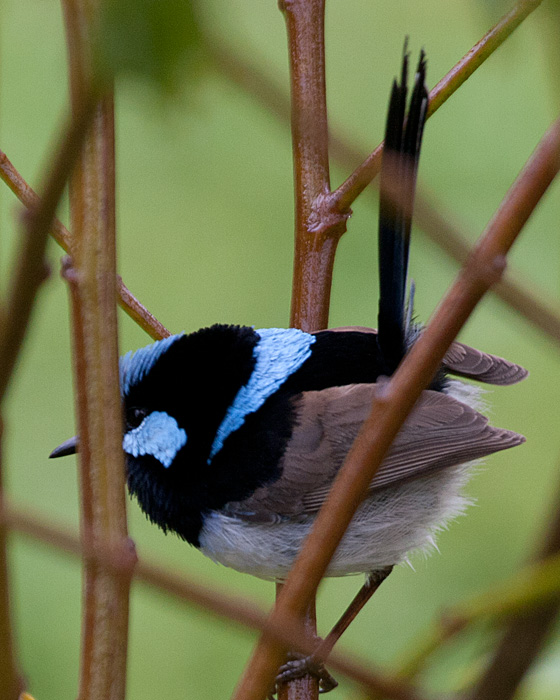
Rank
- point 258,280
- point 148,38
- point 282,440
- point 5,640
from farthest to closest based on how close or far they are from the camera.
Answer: point 258,280, point 282,440, point 5,640, point 148,38

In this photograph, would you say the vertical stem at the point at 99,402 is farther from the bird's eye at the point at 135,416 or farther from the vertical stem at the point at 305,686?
the bird's eye at the point at 135,416

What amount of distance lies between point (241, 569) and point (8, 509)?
1652mm

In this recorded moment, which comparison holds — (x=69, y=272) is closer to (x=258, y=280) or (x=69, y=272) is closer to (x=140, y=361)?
(x=140, y=361)

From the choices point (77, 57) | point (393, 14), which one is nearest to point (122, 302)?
point (77, 57)

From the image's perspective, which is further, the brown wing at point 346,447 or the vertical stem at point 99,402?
the brown wing at point 346,447

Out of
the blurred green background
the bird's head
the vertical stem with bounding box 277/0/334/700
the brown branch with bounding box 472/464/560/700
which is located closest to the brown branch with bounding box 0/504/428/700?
the brown branch with bounding box 472/464/560/700

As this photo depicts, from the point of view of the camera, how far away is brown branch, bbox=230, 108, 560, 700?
621mm

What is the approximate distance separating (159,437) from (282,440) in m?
0.30

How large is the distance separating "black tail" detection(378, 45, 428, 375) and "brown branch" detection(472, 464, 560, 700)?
9.8 inches

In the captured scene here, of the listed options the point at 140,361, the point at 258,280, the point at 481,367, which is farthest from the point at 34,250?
the point at 258,280

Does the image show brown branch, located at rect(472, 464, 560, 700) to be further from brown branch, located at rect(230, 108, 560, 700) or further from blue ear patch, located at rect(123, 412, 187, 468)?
blue ear patch, located at rect(123, 412, 187, 468)

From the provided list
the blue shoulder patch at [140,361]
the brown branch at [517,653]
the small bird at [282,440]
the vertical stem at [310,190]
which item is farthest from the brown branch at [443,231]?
the blue shoulder patch at [140,361]

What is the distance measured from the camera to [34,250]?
1.61 ft

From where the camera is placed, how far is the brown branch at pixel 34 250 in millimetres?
444
